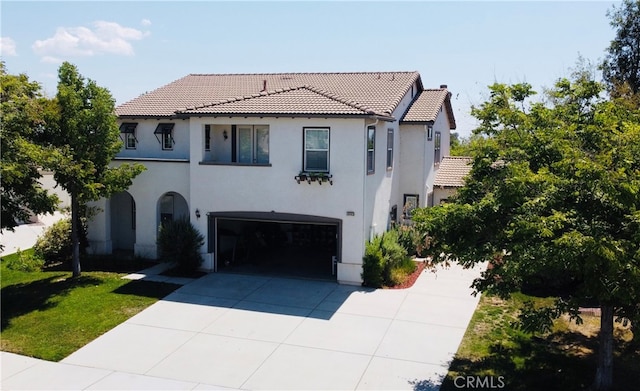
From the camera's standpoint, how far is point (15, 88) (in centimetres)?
1412

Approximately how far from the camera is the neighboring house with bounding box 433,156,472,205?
25484 millimetres

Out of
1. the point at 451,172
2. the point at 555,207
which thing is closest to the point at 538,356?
the point at 555,207

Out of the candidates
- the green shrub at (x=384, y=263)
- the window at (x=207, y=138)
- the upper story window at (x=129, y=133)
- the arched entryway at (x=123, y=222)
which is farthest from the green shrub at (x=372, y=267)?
the upper story window at (x=129, y=133)

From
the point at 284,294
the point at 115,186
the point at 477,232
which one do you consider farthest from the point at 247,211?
the point at 477,232

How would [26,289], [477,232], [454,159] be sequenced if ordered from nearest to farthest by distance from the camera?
[477,232] < [26,289] < [454,159]

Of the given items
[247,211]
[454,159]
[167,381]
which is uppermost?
[454,159]

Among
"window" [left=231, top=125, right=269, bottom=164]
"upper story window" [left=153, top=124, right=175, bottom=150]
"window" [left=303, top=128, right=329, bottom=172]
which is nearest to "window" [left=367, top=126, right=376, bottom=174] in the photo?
"window" [left=303, top=128, right=329, bottom=172]

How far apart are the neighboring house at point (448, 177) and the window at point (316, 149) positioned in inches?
349

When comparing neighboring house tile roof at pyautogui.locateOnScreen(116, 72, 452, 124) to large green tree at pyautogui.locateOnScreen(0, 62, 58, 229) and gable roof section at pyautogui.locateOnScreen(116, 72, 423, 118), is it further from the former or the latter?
large green tree at pyautogui.locateOnScreen(0, 62, 58, 229)

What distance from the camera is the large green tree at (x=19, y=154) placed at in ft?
43.3

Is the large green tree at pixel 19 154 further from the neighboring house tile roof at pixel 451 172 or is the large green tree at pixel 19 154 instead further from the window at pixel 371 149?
the neighboring house tile roof at pixel 451 172

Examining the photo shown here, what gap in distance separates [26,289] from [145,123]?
779cm

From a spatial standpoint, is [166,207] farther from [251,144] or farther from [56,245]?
[251,144]

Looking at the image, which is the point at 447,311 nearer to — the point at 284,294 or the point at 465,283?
the point at 465,283
